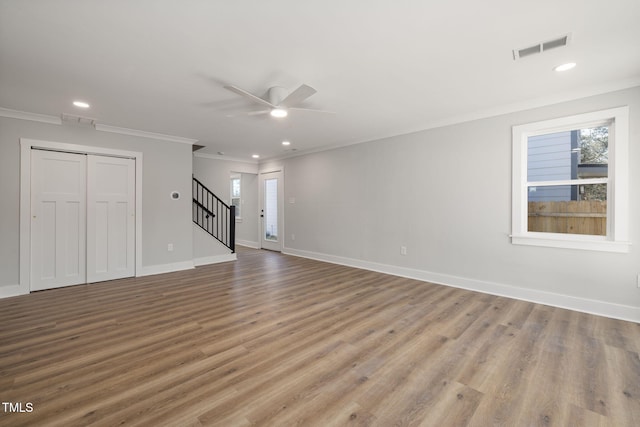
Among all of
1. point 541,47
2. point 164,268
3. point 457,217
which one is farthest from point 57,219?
point 541,47

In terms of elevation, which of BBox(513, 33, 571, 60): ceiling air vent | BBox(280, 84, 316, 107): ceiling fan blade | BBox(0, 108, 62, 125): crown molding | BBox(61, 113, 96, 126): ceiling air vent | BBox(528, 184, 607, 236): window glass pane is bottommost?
BBox(528, 184, 607, 236): window glass pane

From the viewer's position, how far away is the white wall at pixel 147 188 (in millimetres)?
3768

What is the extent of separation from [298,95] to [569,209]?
3.65m

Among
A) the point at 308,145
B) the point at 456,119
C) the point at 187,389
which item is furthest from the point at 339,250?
the point at 187,389

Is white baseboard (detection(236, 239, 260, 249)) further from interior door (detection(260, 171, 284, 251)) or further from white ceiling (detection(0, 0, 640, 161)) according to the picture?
white ceiling (detection(0, 0, 640, 161))

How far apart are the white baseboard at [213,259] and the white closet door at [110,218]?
122 centimetres

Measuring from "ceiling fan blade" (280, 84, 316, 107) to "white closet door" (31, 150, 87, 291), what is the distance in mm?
3755

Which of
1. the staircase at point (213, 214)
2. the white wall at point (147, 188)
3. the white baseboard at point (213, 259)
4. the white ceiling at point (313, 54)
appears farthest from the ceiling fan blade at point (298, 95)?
the white baseboard at point (213, 259)

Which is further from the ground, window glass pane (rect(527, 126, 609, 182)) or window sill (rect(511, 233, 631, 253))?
window glass pane (rect(527, 126, 609, 182))

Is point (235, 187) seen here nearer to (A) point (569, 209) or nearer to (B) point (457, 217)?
Result: (B) point (457, 217)

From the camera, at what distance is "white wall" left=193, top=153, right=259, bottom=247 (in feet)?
22.3

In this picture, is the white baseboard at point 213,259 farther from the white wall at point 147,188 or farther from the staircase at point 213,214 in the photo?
the white wall at point 147,188

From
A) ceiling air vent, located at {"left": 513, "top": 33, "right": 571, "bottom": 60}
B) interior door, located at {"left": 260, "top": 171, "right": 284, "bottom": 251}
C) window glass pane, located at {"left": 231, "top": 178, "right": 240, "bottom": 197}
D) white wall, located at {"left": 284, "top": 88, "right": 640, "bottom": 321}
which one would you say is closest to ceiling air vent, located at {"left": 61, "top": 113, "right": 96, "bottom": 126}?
interior door, located at {"left": 260, "top": 171, "right": 284, "bottom": 251}

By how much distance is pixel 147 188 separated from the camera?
16.2ft
